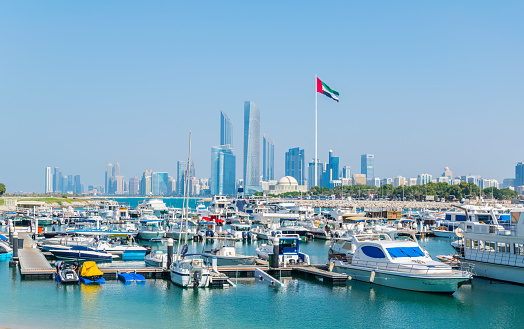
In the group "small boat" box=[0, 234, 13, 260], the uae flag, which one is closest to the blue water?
"small boat" box=[0, 234, 13, 260]

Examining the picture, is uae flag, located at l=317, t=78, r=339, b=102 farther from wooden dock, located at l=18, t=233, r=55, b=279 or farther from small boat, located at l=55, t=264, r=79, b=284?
small boat, located at l=55, t=264, r=79, b=284

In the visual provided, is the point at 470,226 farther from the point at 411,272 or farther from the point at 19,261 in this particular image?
the point at 19,261

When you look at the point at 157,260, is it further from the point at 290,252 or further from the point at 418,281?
the point at 418,281

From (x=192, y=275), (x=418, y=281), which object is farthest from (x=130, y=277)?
(x=418, y=281)

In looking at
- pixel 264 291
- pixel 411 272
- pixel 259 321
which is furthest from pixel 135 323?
pixel 411 272

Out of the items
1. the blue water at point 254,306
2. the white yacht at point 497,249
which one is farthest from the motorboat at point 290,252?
the white yacht at point 497,249

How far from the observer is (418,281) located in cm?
3453

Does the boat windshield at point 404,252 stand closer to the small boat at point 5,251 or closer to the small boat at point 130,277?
the small boat at point 130,277

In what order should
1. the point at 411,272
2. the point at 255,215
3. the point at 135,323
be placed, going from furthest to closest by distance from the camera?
the point at 255,215
the point at 411,272
the point at 135,323

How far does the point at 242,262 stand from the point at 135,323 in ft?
59.8

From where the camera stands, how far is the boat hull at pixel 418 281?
3394 cm

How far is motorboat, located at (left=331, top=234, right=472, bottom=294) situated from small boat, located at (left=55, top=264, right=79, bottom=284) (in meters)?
18.8

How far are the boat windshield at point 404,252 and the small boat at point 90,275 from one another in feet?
65.3

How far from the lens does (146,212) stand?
111m
